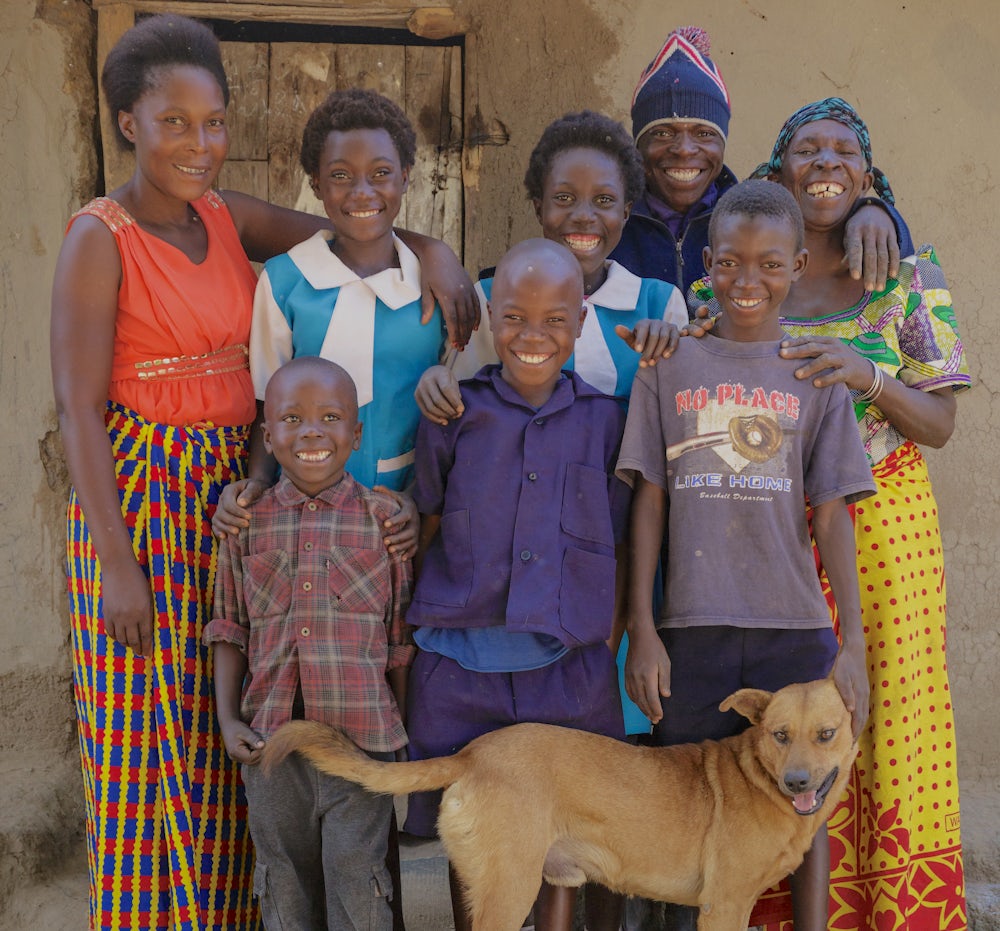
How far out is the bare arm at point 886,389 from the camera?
96.6 inches

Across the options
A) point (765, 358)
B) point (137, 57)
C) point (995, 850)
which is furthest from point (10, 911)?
point (995, 850)

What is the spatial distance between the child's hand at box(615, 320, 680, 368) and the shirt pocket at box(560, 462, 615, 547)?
29 cm

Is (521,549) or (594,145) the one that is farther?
(594,145)

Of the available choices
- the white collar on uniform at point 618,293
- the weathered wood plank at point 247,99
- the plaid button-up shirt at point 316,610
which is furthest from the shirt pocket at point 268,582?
the weathered wood plank at point 247,99

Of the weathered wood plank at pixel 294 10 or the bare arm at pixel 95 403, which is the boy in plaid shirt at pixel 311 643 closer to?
the bare arm at pixel 95 403

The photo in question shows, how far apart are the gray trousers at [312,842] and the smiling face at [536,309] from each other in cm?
91

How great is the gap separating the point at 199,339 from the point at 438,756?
1.09 metres

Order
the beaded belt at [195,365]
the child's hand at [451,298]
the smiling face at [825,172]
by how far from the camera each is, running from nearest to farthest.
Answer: the beaded belt at [195,365] < the child's hand at [451,298] < the smiling face at [825,172]

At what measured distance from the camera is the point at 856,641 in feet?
7.91

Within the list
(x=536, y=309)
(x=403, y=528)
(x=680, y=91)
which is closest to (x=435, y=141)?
(x=680, y=91)

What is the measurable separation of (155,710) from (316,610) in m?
0.48

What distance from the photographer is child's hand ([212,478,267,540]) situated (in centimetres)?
244

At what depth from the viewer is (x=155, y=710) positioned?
2.54 meters

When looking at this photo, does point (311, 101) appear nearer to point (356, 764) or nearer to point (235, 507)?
point (235, 507)
